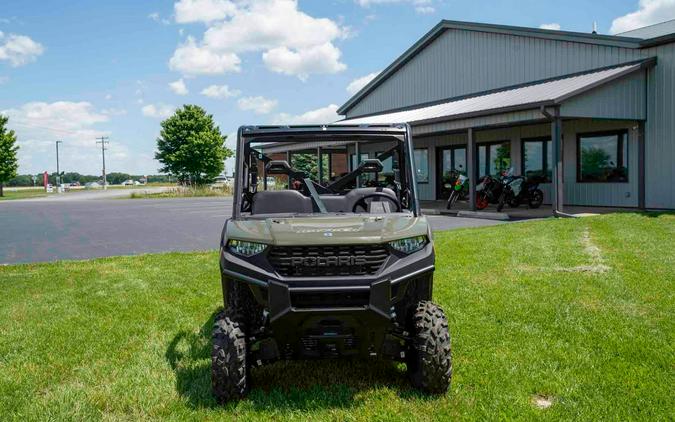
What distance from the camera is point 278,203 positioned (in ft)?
15.0

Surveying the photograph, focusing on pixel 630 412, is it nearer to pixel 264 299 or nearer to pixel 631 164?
pixel 264 299

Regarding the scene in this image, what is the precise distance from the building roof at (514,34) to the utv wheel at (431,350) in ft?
49.5

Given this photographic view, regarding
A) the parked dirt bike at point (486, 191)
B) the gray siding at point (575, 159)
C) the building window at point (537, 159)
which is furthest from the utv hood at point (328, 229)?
the building window at point (537, 159)

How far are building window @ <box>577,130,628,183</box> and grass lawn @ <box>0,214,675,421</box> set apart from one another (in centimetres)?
900

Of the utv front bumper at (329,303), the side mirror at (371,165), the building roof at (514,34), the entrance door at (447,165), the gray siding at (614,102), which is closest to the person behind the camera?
the utv front bumper at (329,303)

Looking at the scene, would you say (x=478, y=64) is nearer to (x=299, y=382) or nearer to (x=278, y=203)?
(x=278, y=203)

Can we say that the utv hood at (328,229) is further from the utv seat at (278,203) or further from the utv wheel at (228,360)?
the utv wheel at (228,360)

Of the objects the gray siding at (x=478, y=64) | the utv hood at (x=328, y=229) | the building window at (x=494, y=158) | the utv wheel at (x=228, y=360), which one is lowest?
the utv wheel at (x=228, y=360)

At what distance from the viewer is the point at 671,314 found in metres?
5.62

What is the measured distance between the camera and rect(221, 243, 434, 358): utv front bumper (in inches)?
137

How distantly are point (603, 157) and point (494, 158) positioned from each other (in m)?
4.58

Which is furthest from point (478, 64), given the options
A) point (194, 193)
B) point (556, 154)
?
point (194, 193)

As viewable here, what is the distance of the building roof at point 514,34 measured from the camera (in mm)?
16406

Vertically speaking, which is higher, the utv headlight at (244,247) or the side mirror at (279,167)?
the side mirror at (279,167)
